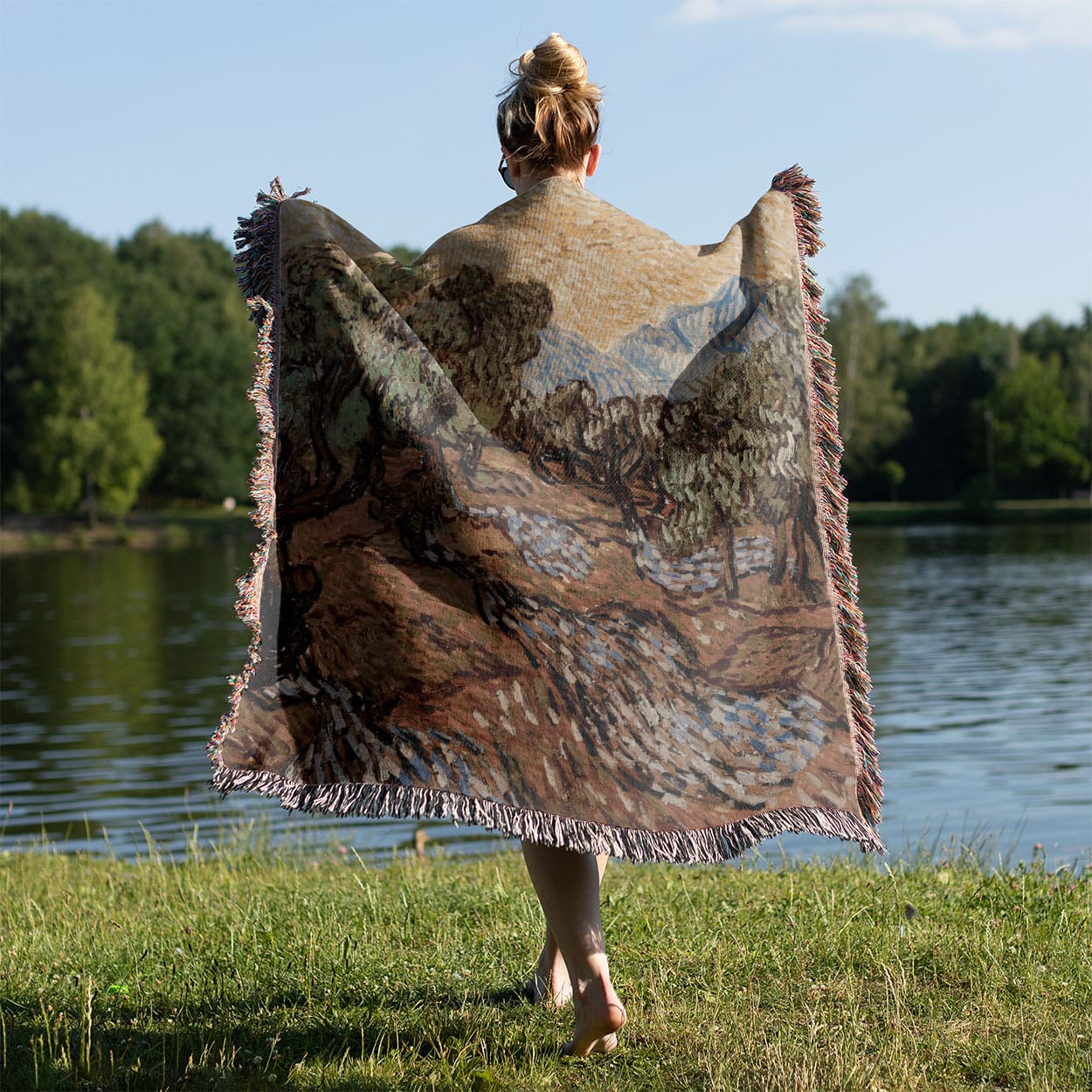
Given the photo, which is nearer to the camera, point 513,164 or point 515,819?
point 515,819

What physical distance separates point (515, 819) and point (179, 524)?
50462 millimetres

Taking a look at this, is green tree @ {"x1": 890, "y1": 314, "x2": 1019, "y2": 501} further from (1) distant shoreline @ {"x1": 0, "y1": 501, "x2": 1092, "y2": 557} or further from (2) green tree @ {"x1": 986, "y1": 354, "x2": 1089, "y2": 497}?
(1) distant shoreline @ {"x1": 0, "y1": 501, "x2": 1092, "y2": 557}

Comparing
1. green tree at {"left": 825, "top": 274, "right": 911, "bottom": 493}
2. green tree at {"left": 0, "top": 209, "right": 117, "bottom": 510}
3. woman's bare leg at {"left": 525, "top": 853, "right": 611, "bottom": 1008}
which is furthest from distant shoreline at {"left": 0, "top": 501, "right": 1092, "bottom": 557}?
woman's bare leg at {"left": 525, "top": 853, "right": 611, "bottom": 1008}

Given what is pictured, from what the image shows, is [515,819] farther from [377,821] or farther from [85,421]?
[85,421]

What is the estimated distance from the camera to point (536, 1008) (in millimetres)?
3176

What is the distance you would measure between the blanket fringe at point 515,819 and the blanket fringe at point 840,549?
219 millimetres

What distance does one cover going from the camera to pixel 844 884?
4484mm

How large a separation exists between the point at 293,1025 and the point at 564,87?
2262mm

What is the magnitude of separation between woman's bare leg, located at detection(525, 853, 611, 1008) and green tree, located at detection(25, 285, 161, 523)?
4828cm

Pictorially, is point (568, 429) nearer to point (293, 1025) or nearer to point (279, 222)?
point (279, 222)

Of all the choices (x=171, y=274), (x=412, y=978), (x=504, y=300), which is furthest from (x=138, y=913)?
(x=171, y=274)

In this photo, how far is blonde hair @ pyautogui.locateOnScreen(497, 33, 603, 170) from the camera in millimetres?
3072

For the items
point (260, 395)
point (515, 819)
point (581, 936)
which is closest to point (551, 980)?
point (581, 936)

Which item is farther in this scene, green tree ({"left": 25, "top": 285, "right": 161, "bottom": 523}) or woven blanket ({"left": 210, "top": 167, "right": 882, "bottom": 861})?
green tree ({"left": 25, "top": 285, "right": 161, "bottom": 523})
